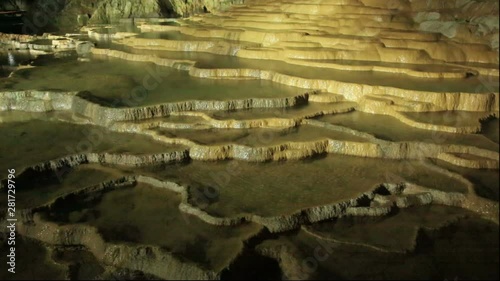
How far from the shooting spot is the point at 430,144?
24.9 feet

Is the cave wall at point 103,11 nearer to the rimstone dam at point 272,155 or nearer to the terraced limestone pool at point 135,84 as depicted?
the rimstone dam at point 272,155

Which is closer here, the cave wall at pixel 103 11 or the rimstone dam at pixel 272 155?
the rimstone dam at pixel 272 155

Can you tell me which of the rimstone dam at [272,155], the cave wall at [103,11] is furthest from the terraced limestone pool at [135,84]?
the cave wall at [103,11]

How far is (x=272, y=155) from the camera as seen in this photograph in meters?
7.99

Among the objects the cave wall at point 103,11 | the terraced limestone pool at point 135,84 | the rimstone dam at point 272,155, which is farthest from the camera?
the cave wall at point 103,11

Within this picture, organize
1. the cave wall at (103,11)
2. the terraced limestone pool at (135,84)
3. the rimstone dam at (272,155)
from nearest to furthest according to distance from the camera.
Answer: the rimstone dam at (272,155) < the terraced limestone pool at (135,84) < the cave wall at (103,11)

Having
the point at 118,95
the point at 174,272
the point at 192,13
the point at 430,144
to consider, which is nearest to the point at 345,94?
the point at 430,144

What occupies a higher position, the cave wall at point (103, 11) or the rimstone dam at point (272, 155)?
the cave wall at point (103, 11)

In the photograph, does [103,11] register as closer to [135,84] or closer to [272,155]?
[135,84]

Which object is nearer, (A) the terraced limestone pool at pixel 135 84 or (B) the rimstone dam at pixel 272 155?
(B) the rimstone dam at pixel 272 155

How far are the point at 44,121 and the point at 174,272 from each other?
670cm

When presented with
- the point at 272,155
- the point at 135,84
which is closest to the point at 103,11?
the point at 135,84

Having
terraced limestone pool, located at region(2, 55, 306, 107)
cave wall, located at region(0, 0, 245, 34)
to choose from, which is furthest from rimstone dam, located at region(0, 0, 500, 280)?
cave wall, located at region(0, 0, 245, 34)

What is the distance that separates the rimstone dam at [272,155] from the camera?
5.33 meters
